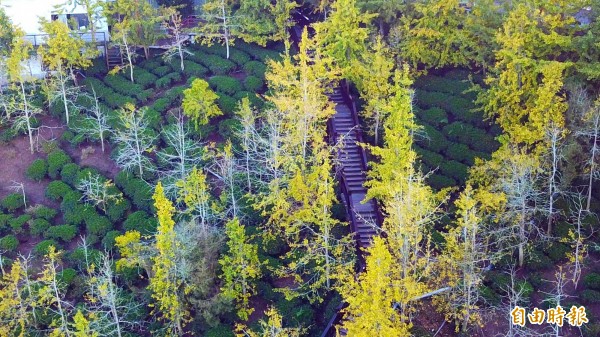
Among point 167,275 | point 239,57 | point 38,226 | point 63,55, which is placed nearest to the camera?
point 167,275

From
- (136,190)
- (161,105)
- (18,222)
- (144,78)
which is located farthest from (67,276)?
(144,78)

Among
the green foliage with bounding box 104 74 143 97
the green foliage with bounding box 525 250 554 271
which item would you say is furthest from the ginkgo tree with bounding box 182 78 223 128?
the green foliage with bounding box 525 250 554 271

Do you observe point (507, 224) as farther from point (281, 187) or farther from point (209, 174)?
point (209, 174)

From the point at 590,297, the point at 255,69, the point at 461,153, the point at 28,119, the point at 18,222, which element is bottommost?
the point at 590,297

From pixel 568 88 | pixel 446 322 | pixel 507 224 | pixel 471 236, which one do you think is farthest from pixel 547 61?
pixel 446 322

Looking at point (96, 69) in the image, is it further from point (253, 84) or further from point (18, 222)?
point (18, 222)

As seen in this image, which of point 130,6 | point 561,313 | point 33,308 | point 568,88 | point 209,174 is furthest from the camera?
point 130,6
